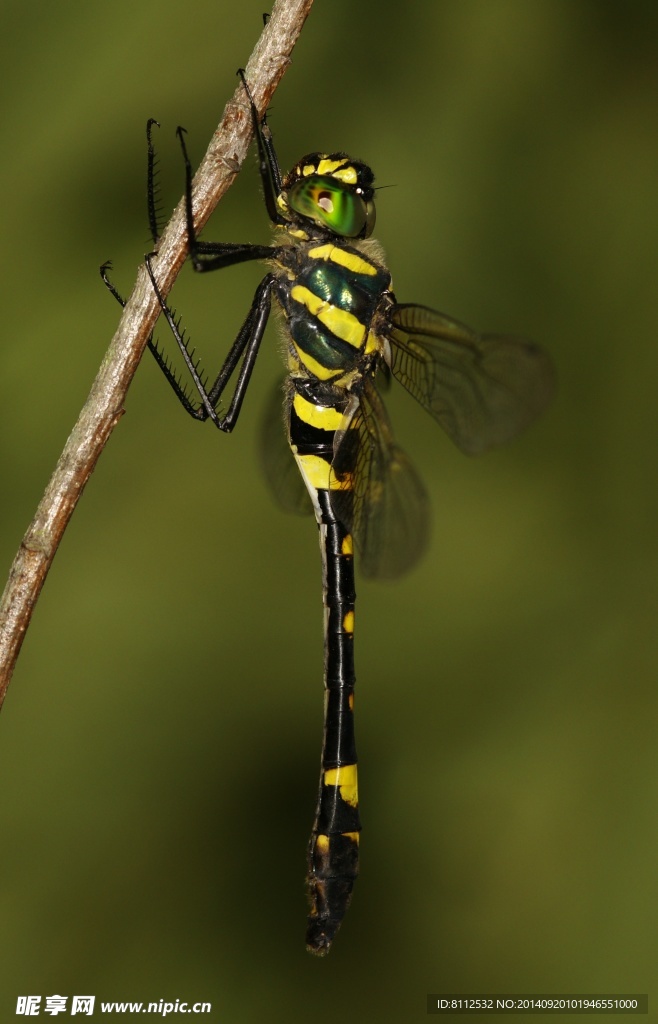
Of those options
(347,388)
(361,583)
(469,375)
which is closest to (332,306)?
(347,388)

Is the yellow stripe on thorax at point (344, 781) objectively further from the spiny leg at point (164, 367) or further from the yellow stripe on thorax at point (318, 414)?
the spiny leg at point (164, 367)

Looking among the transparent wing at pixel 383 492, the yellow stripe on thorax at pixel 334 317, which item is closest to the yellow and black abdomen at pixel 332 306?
the yellow stripe on thorax at pixel 334 317

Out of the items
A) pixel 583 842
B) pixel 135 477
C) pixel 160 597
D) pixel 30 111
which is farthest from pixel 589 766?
pixel 30 111

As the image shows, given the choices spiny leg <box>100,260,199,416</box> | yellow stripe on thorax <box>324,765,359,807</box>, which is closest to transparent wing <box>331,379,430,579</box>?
spiny leg <box>100,260,199,416</box>

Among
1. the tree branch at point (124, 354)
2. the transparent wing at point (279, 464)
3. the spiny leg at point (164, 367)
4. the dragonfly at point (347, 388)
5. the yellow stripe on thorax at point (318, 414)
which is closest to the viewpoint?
the tree branch at point (124, 354)

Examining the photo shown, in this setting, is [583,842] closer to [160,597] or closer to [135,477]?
[160,597]

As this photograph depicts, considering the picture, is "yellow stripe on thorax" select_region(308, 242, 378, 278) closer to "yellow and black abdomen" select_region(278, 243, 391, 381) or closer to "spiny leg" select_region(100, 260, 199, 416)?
"yellow and black abdomen" select_region(278, 243, 391, 381)

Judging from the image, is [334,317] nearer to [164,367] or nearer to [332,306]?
[332,306]
